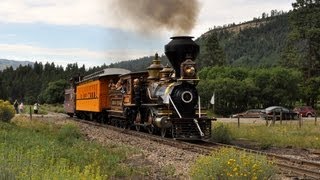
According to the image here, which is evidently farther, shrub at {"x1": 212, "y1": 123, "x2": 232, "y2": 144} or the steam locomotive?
shrub at {"x1": 212, "y1": 123, "x2": 232, "y2": 144}

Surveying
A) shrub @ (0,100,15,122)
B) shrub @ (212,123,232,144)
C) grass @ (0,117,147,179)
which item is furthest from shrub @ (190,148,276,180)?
shrub @ (0,100,15,122)

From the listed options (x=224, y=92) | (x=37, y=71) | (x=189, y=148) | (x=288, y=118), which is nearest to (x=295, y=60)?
(x=224, y=92)

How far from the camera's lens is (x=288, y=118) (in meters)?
46.9

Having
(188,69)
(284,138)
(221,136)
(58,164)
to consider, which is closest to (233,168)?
(58,164)

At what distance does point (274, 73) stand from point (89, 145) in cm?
5199

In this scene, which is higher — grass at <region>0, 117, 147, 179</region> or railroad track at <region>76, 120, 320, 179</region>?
grass at <region>0, 117, 147, 179</region>

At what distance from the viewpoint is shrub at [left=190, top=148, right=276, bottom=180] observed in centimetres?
908

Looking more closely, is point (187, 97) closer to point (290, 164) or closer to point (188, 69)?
point (188, 69)

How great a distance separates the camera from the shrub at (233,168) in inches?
357

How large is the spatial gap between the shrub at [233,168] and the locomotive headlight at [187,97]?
37.5 ft

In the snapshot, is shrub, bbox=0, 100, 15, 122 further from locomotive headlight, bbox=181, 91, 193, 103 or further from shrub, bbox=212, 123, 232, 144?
shrub, bbox=212, 123, 232, 144

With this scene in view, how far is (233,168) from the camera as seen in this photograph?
9188 mm

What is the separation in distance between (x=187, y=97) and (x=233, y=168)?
40.3 feet

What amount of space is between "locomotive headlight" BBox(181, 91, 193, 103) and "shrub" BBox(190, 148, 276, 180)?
11418 mm
